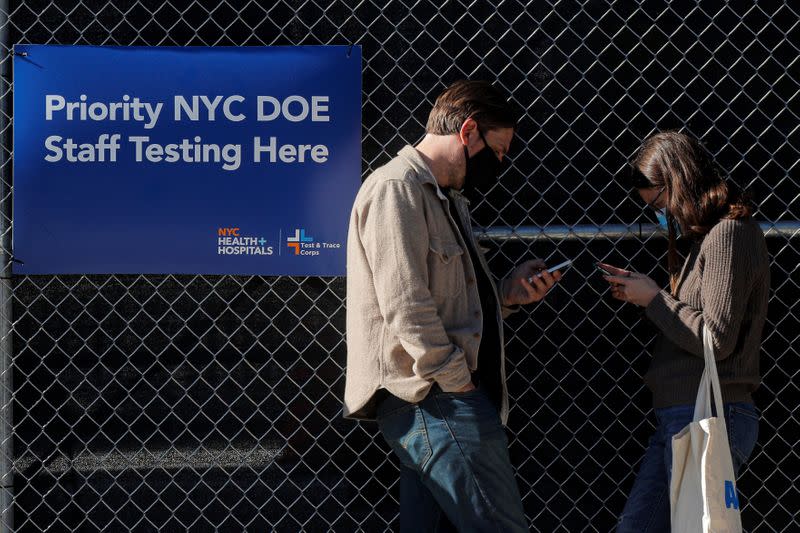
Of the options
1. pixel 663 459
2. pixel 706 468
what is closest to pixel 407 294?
pixel 706 468

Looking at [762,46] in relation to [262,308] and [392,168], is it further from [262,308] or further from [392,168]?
[262,308]

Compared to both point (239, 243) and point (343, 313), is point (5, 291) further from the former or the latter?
point (343, 313)

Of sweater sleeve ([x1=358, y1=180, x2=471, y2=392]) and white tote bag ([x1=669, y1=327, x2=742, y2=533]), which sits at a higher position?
sweater sleeve ([x1=358, y1=180, x2=471, y2=392])

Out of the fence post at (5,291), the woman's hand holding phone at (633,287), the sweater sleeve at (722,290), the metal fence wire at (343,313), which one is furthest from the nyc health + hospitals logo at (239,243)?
the sweater sleeve at (722,290)

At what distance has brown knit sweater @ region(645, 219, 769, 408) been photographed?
8.20ft

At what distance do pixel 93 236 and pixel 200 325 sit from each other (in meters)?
0.55

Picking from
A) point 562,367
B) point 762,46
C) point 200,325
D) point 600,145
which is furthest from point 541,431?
point 762,46

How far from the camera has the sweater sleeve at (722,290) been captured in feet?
8.18

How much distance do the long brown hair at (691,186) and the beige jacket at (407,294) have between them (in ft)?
2.37

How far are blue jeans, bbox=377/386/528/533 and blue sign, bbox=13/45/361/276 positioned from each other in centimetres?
106

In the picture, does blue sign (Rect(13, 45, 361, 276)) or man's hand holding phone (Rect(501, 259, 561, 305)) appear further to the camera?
blue sign (Rect(13, 45, 361, 276))

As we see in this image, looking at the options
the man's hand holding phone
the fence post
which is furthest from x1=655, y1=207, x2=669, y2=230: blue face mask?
the fence post

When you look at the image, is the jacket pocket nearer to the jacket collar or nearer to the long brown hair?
the jacket collar

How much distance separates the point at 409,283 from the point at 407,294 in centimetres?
3
